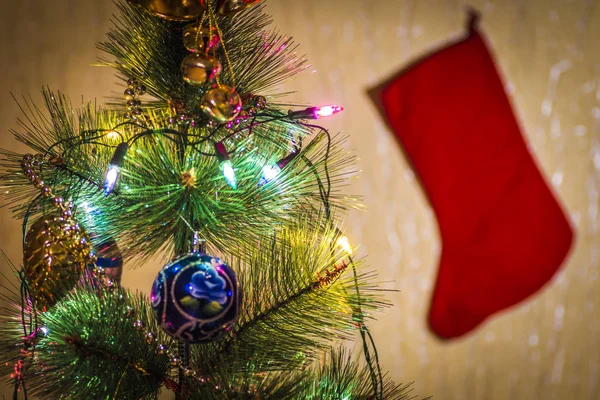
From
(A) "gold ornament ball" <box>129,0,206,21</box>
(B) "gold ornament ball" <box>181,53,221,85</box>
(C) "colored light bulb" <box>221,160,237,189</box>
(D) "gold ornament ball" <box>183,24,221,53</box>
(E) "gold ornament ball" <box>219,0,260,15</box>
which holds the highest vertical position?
(E) "gold ornament ball" <box>219,0,260,15</box>

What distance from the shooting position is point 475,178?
108 cm

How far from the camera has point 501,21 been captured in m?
1.16

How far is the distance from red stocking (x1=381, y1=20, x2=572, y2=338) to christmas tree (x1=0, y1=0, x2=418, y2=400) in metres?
0.57

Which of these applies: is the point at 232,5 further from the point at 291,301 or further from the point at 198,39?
the point at 291,301

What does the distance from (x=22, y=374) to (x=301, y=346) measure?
0.25m

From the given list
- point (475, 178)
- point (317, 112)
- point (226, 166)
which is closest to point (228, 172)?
point (226, 166)

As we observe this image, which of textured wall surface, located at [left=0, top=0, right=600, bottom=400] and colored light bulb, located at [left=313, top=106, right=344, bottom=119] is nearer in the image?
colored light bulb, located at [left=313, top=106, right=344, bottom=119]

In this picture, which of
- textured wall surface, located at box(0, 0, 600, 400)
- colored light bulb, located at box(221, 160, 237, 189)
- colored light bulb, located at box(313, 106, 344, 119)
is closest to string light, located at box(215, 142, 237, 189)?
colored light bulb, located at box(221, 160, 237, 189)

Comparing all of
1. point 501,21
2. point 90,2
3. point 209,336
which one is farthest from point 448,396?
point 90,2

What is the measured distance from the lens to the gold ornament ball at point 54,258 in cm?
45

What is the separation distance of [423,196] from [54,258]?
33.9 inches

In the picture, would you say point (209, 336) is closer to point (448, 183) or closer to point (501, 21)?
point (448, 183)

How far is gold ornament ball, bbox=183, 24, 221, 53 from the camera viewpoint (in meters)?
0.45

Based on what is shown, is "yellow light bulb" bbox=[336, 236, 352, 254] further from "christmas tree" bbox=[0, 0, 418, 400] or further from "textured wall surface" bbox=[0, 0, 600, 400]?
"textured wall surface" bbox=[0, 0, 600, 400]
